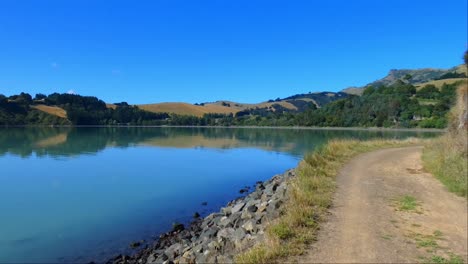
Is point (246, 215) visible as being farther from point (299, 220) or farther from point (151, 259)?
point (299, 220)

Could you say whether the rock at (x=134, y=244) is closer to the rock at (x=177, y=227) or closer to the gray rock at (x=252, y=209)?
the rock at (x=177, y=227)

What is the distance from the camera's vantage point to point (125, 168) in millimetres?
41062

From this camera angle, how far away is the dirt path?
7434 mm

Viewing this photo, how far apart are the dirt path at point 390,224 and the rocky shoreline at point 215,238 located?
190 centimetres

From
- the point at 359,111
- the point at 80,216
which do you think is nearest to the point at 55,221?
the point at 80,216

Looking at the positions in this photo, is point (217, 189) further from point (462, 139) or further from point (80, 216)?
point (462, 139)

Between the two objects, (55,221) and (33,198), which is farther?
(33,198)

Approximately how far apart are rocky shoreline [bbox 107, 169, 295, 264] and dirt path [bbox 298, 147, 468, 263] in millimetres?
1901

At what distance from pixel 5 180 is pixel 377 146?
3278 centimetres

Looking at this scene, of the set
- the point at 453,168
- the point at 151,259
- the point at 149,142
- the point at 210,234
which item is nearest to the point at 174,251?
the point at 151,259

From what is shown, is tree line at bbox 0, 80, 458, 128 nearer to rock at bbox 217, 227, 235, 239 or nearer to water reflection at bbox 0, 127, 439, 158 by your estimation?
water reflection at bbox 0, 127, 439, 158

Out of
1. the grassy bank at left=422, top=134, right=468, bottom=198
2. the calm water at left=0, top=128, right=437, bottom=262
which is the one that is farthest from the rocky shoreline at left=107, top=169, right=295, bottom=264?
the grassy bank at left=422, top=134, right=468, bottom=198

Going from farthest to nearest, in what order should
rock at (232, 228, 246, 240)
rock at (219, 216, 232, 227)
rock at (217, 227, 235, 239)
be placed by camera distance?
rock at (219, 216, 232, 227) → rock at (217, 227, 235, 239) → rock at (232, 228, 246, 240)

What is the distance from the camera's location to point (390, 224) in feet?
31.0
